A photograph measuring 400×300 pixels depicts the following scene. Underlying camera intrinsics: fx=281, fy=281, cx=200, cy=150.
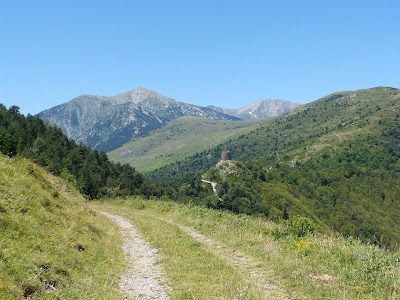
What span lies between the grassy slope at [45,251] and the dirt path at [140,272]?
1.68 ft

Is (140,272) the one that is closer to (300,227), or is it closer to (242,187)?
(300,227)

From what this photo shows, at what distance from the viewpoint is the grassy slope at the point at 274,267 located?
9.03m

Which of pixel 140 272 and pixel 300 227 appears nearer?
pixel 140 272

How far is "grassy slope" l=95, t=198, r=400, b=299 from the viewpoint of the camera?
29.6 ft

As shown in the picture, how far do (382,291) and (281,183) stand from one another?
6540 inches

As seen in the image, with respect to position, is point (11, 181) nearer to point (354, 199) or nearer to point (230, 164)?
point (230, 164)

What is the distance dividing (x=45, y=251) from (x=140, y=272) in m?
4.03

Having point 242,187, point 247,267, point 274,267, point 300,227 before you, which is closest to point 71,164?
point 300,227

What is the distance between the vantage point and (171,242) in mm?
17469

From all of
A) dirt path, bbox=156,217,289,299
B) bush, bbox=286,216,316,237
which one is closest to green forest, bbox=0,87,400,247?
dirt path, bbox=156,217,289,299

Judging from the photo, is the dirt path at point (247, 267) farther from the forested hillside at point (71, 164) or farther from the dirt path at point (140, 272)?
the forested hillside at point (71, 164)

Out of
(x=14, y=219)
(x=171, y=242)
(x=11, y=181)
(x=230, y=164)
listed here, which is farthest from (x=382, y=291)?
(x=230, y=164)

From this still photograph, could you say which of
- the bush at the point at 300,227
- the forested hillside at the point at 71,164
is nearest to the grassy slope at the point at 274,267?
the bush at the point at 300,227

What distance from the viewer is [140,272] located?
40.8ft
